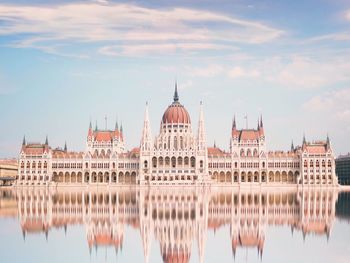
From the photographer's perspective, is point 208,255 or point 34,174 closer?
point 208,255

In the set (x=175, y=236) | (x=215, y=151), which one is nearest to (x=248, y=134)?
(x=215, y=151)

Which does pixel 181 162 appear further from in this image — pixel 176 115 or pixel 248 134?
pixel 248 134

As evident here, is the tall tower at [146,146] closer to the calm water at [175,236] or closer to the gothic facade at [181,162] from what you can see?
the gothic facade at [181,162]

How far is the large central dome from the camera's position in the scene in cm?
16100

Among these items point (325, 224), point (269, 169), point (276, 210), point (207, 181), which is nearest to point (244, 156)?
point (269, 169)

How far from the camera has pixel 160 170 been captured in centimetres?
14962

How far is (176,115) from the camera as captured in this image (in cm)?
16150

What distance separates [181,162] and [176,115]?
1547 cm

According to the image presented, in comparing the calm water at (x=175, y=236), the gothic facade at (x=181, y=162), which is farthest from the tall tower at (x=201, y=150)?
the calm water at (x=175, y=236)

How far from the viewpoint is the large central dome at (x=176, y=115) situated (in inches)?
6339

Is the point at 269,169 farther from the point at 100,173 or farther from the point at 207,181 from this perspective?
the point at 100,173

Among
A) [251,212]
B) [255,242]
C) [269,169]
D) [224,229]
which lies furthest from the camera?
[269,169]

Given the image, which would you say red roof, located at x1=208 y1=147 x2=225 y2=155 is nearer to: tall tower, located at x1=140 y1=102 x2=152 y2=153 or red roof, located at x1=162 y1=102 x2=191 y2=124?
red roof, located at x1=162 y1=102 x2=191 y2=124

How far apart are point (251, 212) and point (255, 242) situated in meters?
19.4
